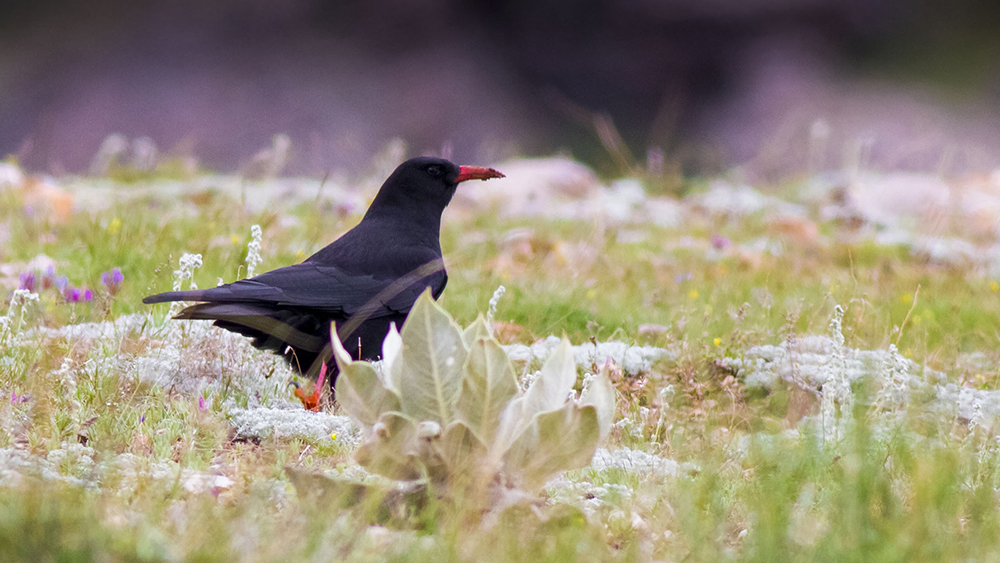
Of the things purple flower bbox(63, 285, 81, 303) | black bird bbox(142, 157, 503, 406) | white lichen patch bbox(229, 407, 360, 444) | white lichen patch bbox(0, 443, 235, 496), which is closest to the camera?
white lichen patch bbox(0, 443, 235, 496)

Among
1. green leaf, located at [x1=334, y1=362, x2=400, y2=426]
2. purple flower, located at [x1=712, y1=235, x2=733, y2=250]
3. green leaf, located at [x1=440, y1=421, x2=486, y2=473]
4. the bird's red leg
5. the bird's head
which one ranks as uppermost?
the bird's head

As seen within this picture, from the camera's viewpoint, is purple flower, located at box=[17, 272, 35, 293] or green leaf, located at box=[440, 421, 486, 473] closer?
green leaf, located at box=[440, 421, 486, 473]

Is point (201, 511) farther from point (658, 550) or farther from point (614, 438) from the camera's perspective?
point (614, 438)

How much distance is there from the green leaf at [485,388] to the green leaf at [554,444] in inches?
4.1

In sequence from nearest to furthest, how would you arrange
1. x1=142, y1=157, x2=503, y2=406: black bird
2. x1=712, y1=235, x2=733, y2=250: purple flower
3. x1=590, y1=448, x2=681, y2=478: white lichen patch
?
1. x1=590, y1=448, x2=681, y2=478: white lichen patch
2. x1=142, y1=157, x2=503, y2=406: black bird
3. x1=712, y1=235, x2=733, y2=250: purple flower

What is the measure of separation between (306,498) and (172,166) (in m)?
9.77

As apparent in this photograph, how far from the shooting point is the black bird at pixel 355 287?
3.78 m

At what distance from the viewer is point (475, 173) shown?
4.69 metres

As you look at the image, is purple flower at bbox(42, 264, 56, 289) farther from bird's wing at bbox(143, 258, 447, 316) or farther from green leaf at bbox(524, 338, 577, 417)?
green leaf at bbox(524, 338, 577, 417)

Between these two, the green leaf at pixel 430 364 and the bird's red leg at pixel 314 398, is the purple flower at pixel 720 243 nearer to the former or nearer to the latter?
the bird's red leg at pixel 314 398

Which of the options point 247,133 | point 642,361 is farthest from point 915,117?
point 642,361

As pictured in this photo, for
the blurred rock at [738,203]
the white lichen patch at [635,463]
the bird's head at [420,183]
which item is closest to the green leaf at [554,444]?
the white lichen patch at [635,463]

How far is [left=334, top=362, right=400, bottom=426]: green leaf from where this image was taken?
251 cm

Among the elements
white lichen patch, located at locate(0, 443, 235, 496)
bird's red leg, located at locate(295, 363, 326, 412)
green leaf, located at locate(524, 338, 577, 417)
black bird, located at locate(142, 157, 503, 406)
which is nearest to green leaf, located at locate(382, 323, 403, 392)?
green leaf, located at locate(524, 338, 577, 417)
